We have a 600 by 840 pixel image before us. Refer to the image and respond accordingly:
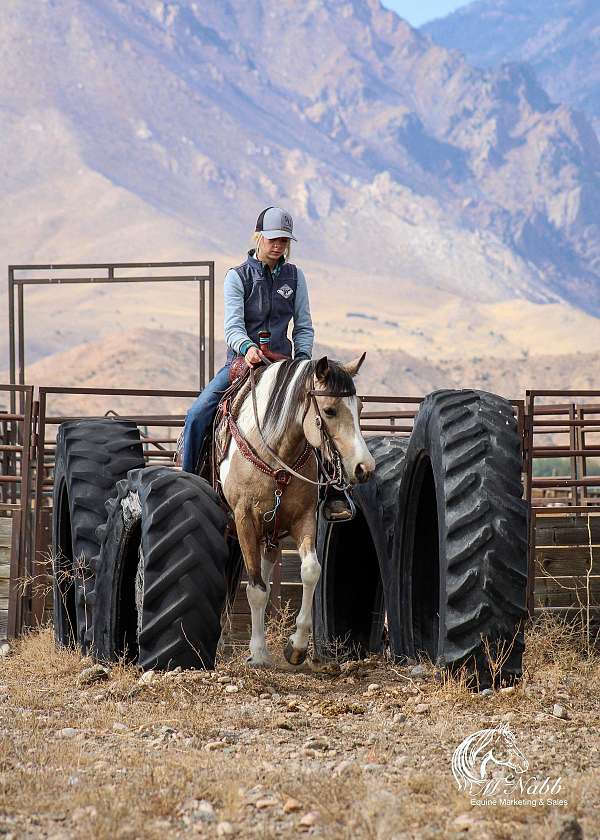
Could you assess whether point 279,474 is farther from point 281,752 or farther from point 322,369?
point 281,752

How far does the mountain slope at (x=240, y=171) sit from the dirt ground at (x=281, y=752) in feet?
342

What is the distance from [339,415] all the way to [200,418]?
1485mm

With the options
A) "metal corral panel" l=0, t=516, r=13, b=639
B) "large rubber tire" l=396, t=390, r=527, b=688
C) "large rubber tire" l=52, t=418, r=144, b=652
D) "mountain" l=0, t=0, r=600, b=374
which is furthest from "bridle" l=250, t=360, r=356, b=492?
"mountain" l=0, t=0, r=600, b=374

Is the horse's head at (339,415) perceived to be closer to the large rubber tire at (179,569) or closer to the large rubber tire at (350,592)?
the large rubber tire at (179,569)

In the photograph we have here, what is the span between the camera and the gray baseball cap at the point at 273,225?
8.45m

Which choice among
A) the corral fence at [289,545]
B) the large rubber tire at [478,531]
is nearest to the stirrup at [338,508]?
the large rubber tire at [478,531]

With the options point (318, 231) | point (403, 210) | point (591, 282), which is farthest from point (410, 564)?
point (591, 282)

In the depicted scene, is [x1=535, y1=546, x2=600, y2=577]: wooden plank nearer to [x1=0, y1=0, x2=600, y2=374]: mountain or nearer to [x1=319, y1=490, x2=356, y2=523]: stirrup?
[x1=319, y1=490, x2=356, y2=523]: stirrup

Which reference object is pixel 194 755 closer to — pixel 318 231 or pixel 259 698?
pixel 259 698

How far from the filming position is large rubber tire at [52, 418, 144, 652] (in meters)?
9.53

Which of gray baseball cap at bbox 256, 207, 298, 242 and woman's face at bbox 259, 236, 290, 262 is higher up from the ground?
gray baseball cap at bbox 256, 207, 298, 242

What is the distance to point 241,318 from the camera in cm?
852

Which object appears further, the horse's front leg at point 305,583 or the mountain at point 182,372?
the mountain at point 182,372

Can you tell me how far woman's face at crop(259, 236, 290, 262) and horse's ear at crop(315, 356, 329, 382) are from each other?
1398 mm
